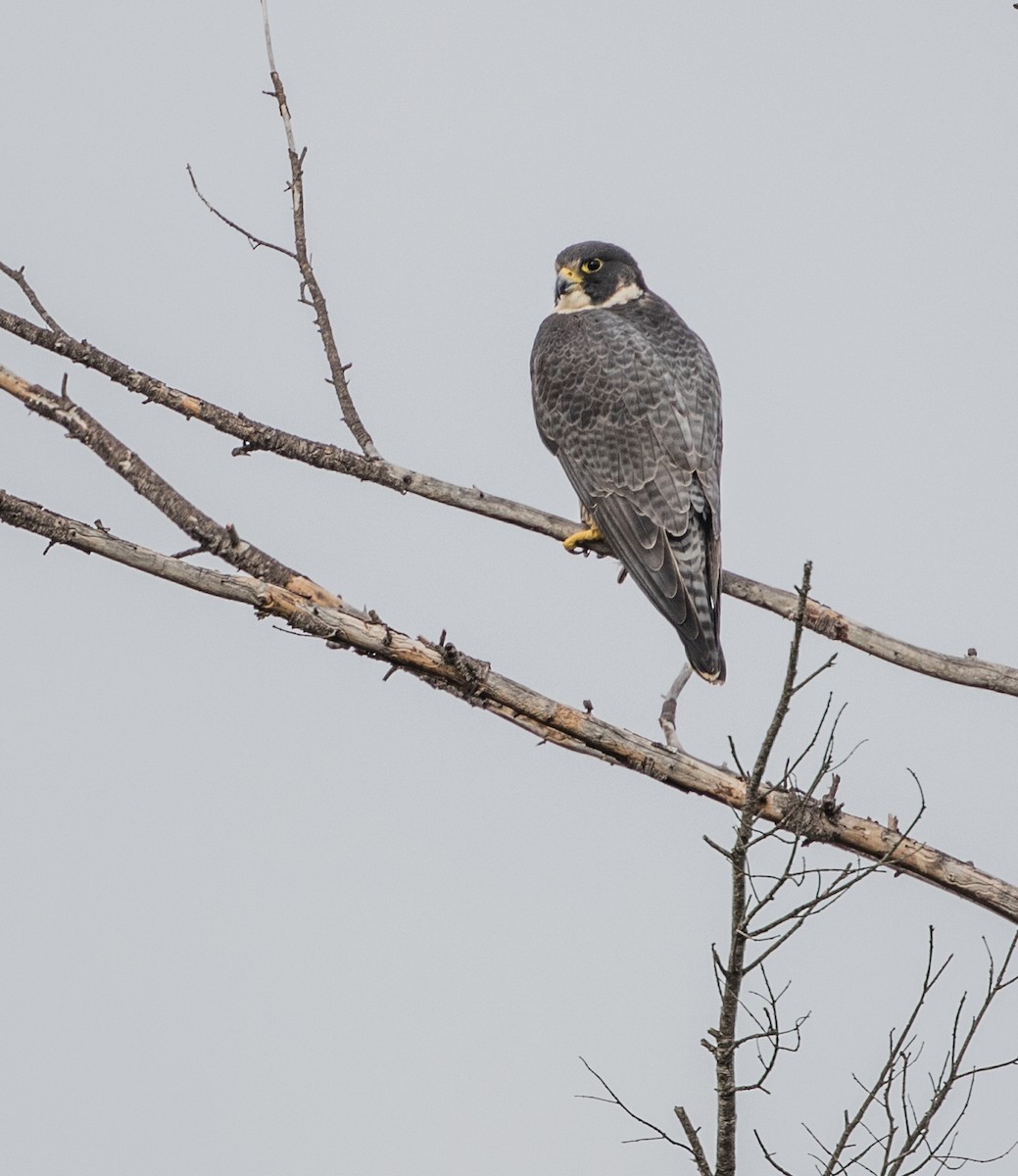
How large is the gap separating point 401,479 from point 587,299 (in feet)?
8.30

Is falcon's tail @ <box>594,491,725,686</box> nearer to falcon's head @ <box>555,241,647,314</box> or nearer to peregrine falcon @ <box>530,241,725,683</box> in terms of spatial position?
peregrine falcon @ <box>530,241,725,683</box>

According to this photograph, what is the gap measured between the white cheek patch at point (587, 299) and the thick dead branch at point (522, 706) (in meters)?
3.56

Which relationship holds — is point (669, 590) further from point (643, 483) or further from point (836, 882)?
point (836, 882)

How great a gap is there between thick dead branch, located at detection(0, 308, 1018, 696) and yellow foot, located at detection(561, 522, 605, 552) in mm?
387

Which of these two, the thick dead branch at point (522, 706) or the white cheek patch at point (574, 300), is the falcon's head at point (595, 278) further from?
the thick dead branch at point (522, 706)

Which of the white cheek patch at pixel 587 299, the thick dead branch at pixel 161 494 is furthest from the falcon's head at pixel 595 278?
the thick dead branch at pixel 161 494

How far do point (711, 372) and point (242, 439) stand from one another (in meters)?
2.55

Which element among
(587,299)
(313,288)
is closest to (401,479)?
(313,288)

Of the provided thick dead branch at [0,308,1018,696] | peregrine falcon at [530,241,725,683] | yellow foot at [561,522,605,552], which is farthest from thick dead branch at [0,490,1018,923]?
yellow foot at [561,522,605,552]

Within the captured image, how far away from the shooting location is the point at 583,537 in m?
6.54

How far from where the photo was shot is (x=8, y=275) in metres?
5.16

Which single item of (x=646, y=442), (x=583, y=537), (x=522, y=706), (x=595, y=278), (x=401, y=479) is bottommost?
(x=522, y=706)

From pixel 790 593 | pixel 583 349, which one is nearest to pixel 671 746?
pixel 790 593

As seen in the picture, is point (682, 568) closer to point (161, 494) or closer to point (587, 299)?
point (587, 299)
